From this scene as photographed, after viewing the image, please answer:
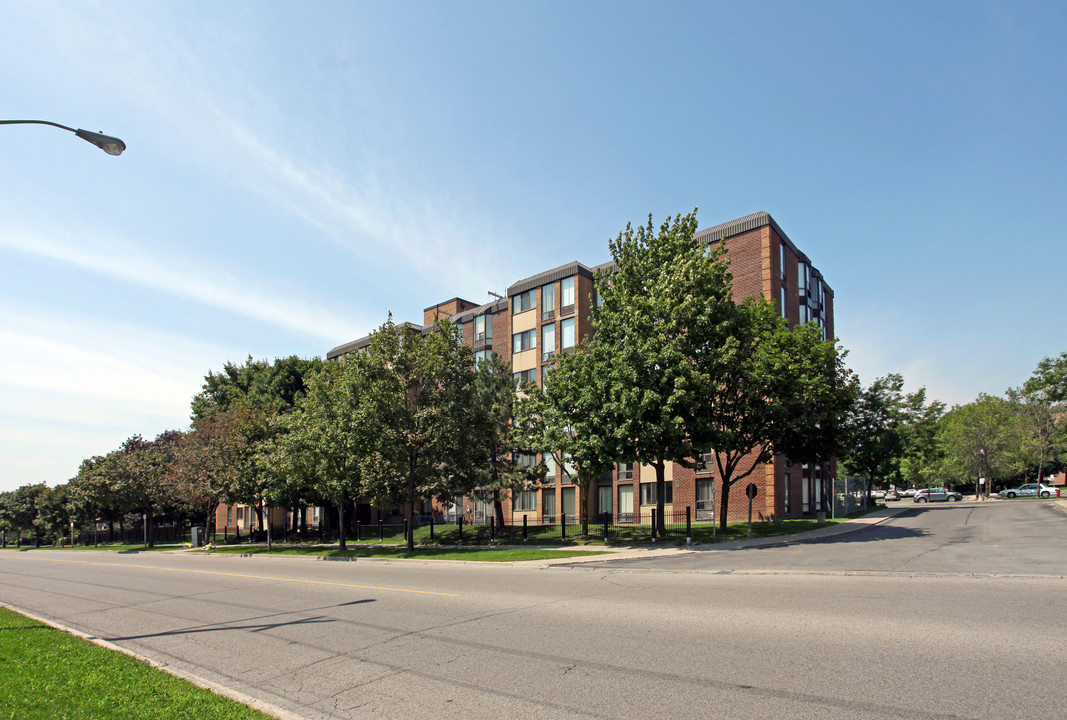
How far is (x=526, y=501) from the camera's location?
4628cm

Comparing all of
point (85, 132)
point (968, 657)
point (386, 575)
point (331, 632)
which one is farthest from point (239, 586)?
point (968, 657)

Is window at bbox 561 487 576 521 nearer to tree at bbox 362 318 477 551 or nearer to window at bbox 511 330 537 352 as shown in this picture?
window at bbox 511 330 537 352

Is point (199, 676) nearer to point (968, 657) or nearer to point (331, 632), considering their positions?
point (331, 632)

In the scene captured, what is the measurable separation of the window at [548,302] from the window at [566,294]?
2.30ft

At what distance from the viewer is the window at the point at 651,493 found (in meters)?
39.4

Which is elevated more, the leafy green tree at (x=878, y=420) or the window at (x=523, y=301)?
the window at (x=523, y=301)

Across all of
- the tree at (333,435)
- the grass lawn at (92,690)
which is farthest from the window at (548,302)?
the grass lawn at (92,690)

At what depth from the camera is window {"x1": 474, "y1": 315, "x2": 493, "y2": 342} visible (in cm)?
5156

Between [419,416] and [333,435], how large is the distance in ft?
16.3

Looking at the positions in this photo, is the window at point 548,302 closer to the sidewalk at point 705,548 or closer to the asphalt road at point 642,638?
the sidewalk at point 705,548

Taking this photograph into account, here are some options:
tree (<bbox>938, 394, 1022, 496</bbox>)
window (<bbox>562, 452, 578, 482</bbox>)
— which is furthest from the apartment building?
tree (<bbox>938, 394, 1022, 496</bbox>)

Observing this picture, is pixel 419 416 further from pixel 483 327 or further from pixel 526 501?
pixel 483 327

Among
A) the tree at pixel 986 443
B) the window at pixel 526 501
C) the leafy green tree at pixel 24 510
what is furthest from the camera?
the leafy green tree at pixel 24 510

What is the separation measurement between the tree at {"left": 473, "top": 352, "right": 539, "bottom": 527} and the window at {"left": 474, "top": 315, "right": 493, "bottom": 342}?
1235cm
